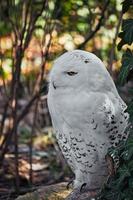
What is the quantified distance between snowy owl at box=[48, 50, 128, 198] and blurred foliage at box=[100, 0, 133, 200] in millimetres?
124

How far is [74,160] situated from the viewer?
345 centimetres

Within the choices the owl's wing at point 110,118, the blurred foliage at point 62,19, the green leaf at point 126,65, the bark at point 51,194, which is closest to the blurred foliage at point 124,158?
the green leaf at point 126,65

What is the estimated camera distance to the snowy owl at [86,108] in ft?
10.7

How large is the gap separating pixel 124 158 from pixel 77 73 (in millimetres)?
492

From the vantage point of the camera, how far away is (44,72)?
6.07m

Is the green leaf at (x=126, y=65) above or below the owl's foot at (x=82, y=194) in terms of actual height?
above

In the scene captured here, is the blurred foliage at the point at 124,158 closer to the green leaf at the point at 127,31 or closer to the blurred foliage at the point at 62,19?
the green leaf at the point at 127,31

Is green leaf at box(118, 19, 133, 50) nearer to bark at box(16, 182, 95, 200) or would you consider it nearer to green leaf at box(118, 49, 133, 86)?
green leaf at box(118, 49, 133, 86)

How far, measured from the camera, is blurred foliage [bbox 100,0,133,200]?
306 centimetres

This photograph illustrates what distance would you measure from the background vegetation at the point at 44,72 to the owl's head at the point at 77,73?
0.46 ft

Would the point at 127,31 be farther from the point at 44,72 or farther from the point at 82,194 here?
the point at 44,72

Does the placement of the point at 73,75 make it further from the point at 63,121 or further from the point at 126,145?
the point at 126,145

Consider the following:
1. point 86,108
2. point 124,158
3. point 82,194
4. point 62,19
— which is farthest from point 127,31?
point 62,19

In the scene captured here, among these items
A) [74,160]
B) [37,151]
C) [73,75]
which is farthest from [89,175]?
[37,151]
